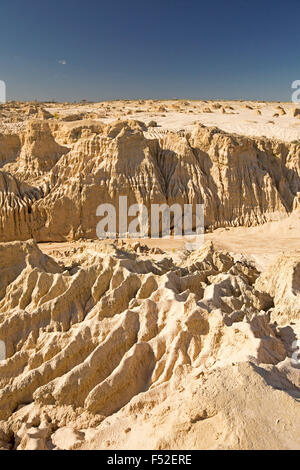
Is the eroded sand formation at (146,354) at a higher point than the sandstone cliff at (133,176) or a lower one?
lower

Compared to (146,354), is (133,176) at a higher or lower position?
higher

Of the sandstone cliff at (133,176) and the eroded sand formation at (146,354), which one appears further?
the sandstone cliff at (133,176)

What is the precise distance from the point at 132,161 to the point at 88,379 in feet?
47.3

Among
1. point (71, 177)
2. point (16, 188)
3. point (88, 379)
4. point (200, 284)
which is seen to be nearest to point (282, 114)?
point (71, 177)

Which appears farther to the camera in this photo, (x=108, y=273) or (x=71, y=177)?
(x=71, y=177)

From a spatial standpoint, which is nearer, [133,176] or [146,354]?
[146,354]

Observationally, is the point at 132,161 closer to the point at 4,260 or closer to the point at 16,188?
the point at 16,188

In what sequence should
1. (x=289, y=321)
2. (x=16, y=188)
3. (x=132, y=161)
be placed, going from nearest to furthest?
(x=289, y=321) < (x=16, y=188) < (x=132, y=161)

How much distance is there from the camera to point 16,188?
16.8 m

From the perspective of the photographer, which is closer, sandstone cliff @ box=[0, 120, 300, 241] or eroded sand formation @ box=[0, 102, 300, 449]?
eroded sand formation @ box=[0, 102, 300, 449]

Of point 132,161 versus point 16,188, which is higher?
point 132,161

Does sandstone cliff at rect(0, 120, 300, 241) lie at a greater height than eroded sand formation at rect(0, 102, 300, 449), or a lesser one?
greater
